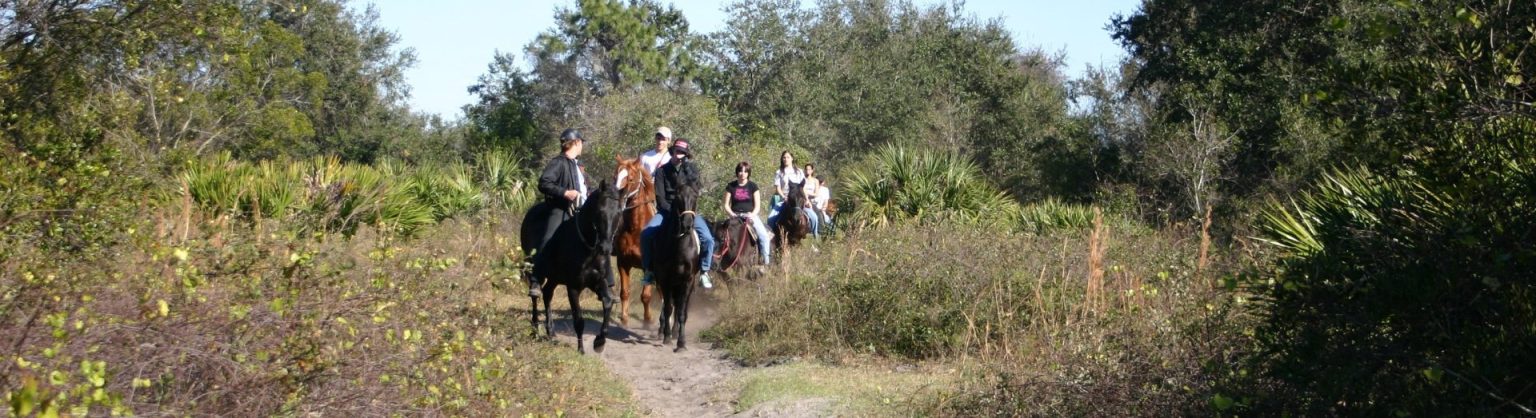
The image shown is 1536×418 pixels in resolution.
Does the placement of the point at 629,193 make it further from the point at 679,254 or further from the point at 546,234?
the point at 546,234

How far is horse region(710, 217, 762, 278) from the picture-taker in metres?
15.1

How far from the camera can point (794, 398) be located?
977 centimetres

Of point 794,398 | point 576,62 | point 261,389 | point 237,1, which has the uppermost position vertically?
point 576,62

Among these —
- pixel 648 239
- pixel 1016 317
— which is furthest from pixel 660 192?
pixel 1016 317

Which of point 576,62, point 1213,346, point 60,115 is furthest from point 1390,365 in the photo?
point 576,62

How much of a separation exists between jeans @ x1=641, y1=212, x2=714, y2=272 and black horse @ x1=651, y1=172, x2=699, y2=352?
12 centimetres

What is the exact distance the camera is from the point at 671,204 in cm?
1349

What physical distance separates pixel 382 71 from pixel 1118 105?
37.4 metres

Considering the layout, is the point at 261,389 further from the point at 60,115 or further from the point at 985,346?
the point at 60,115

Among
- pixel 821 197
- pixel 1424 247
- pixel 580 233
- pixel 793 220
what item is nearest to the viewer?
pixel 1424 247

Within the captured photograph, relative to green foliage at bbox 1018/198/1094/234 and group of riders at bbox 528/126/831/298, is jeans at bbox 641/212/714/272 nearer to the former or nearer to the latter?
group of riders at bbox 528/126/831/298

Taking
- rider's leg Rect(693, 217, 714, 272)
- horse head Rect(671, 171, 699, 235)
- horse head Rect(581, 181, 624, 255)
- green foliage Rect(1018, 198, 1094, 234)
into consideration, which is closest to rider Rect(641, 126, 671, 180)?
rider's leg Rect(693, 217, 714, 272)

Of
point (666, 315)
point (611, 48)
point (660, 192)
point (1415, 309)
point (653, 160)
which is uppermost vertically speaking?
point (611, 48)

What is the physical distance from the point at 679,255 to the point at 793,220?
18.4 feet
